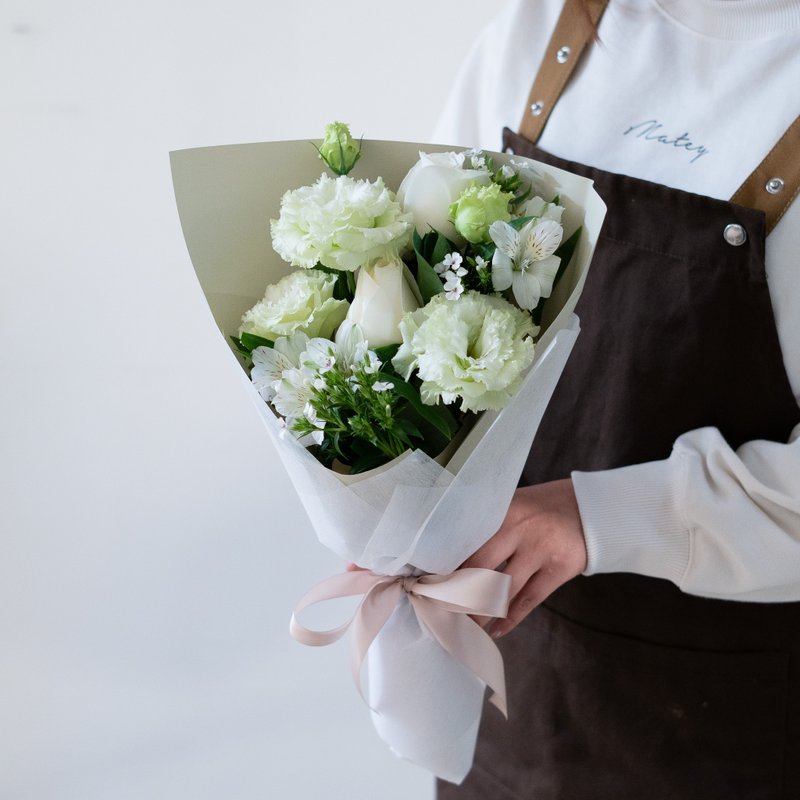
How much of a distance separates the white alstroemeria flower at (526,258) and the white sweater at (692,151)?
0.74ft

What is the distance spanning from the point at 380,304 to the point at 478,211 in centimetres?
10

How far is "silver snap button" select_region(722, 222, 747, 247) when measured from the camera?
80 cm

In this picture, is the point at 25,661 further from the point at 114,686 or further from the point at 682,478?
the point at 682,478

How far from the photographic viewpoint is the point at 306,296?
64 cm

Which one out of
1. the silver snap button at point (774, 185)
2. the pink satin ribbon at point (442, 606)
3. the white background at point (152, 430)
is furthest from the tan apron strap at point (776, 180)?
the white background at point (152, 430)

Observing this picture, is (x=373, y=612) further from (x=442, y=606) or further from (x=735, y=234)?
(x=735, y=234)

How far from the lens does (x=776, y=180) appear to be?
2.59 ft

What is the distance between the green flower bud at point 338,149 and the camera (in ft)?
2.28

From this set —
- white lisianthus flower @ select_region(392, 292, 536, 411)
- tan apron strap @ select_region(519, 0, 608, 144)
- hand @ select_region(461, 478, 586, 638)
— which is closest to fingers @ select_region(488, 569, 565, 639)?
hand @ select_region(461, 478, 586, 638)

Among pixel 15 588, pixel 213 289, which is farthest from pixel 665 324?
pixel 15 588

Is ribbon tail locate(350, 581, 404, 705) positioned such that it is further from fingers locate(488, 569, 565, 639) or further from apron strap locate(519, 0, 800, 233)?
apron strap locate(519, 0, 800, 233)

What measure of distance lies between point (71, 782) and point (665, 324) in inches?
46.7

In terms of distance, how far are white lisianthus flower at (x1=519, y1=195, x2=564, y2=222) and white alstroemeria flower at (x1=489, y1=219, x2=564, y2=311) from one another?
4cm

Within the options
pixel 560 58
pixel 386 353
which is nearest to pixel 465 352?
pixel 386 353
